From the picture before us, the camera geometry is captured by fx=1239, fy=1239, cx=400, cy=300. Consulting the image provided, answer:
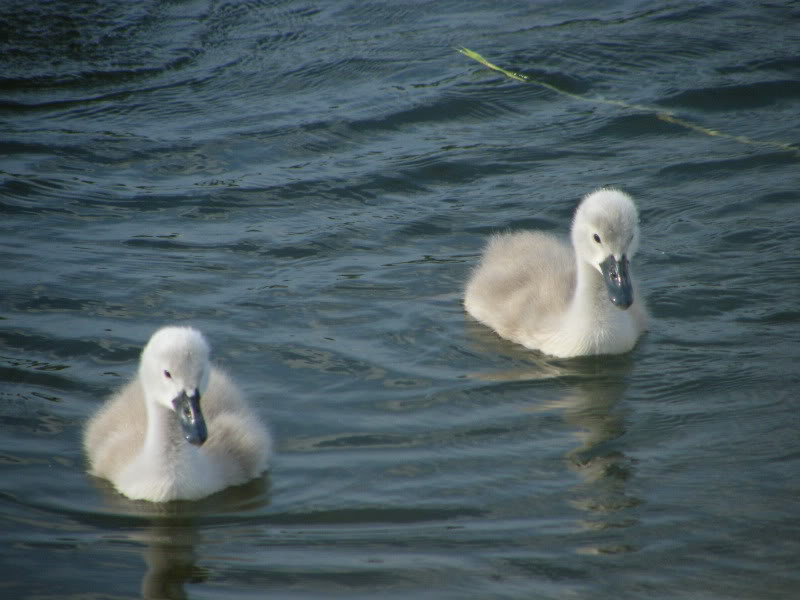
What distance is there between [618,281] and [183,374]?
7.74 ft

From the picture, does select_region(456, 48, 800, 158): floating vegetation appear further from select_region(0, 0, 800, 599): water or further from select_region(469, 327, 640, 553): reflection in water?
select_region(469, 327, 640, 553): reflection in water

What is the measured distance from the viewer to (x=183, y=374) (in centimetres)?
478

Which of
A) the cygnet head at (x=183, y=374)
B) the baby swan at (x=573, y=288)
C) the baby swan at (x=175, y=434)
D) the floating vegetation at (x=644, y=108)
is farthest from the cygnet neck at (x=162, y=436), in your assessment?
the floating vegetation at (x=644, y=108)

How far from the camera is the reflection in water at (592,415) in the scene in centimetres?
479

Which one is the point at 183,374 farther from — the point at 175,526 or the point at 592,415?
the point at 592,415

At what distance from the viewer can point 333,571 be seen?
173 inches

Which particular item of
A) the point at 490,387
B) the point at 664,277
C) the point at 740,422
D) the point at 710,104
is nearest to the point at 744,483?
the point at 740,422

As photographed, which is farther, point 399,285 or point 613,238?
point 399,285

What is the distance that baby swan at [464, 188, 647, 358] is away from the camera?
6141mm

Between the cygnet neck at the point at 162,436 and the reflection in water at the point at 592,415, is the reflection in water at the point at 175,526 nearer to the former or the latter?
the cygnet neck at the point at 162,436

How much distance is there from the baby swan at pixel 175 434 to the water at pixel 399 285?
114 mm

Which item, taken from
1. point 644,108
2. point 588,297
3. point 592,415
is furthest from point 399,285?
point 644,108

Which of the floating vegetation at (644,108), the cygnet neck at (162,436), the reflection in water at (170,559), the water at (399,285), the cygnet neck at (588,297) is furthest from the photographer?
the floating vegetation at (644,108)

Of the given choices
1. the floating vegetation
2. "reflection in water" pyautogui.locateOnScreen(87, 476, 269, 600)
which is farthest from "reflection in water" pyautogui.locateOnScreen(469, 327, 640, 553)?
the floating vegetation
